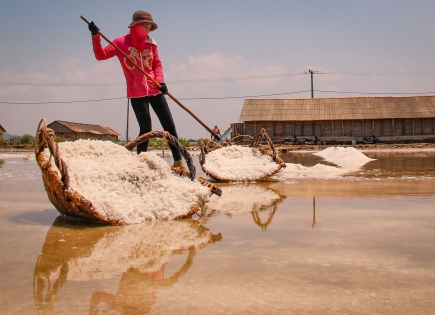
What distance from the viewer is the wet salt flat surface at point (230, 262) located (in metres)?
1.60

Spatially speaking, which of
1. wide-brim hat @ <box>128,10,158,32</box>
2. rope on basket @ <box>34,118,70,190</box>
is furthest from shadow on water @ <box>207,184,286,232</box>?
wide-brim hat @ <box>128,10,158,32</box>

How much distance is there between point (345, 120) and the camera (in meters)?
30.0

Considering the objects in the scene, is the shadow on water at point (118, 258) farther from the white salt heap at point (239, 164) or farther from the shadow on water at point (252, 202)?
the white salt heap at point (239, 164)

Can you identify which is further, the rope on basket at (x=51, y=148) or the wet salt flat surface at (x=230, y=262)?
the rope on basket at (x=51, y=148)

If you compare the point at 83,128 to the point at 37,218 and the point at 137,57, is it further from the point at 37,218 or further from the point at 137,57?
the point at 37,218

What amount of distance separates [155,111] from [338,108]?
26.7 m

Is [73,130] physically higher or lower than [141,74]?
higher

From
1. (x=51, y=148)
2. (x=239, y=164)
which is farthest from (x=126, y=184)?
(x=239, y=164)

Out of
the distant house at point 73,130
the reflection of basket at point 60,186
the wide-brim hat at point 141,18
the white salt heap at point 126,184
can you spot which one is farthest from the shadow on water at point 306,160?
the distant house at point 73,130

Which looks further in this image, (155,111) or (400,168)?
(400,168)

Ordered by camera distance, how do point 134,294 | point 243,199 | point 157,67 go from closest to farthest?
point 134,294
point 243,199
point 157,67

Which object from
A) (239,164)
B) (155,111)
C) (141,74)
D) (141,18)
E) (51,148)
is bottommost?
(239,164)

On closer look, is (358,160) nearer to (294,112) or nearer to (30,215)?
(30,215)

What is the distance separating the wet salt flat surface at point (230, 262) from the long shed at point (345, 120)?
26.3 meters
